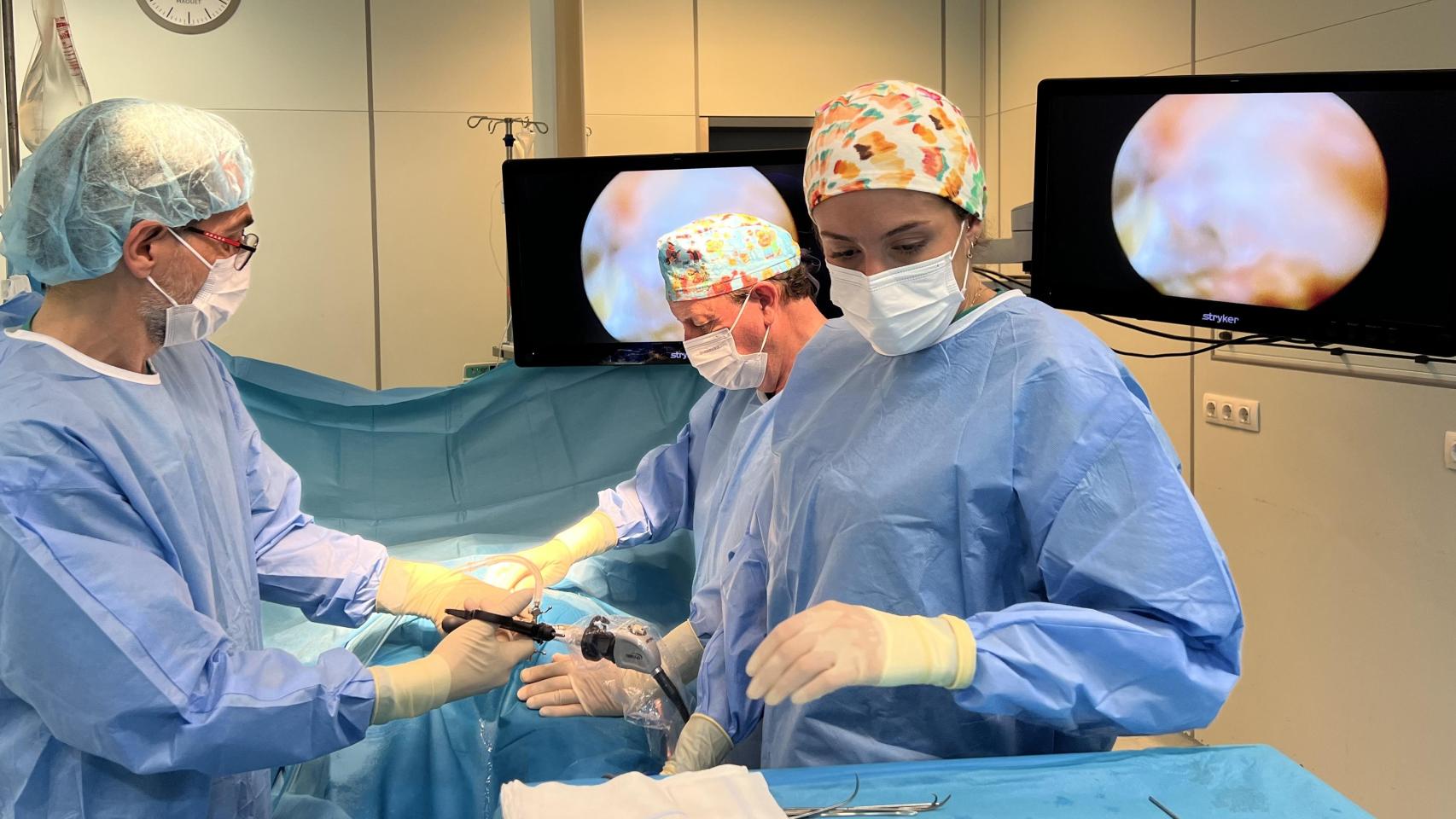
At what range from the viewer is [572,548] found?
2459 millimetres

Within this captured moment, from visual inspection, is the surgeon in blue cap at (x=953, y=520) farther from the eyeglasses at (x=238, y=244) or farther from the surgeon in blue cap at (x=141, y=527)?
the eyeglasses at (x=238, y=244)

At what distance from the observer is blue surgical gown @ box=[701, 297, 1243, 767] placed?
3.56 ft

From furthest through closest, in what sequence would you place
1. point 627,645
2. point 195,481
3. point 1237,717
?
point 1237,717
point 627,645
point 195,481

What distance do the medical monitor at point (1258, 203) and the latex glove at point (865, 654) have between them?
1.15 meters

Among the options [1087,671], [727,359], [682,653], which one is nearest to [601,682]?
[682,653]

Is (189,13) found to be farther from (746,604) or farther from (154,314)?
(746,604)

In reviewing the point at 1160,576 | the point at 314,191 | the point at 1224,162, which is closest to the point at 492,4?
the point at 314,191

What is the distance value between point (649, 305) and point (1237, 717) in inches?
83.5

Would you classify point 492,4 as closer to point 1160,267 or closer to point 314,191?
point 314,191

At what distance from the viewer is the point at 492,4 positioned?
4.65 metres

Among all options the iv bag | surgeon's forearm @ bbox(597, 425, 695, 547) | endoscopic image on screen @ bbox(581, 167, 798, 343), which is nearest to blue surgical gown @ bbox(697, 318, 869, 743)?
surgeon's forearm @ bbox(597, 425, 695, 547)

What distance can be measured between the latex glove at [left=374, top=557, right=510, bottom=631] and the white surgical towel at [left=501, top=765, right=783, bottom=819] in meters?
0.89

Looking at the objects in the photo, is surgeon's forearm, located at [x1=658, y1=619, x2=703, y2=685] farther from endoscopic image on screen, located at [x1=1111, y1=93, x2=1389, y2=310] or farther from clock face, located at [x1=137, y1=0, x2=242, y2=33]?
clock face, located at [x1=137, y1=0, x2=242, y2=33]

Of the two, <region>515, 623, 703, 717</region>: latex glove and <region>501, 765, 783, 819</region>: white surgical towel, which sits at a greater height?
<region>501, 765, 783, 819</region>: white surgical towel
